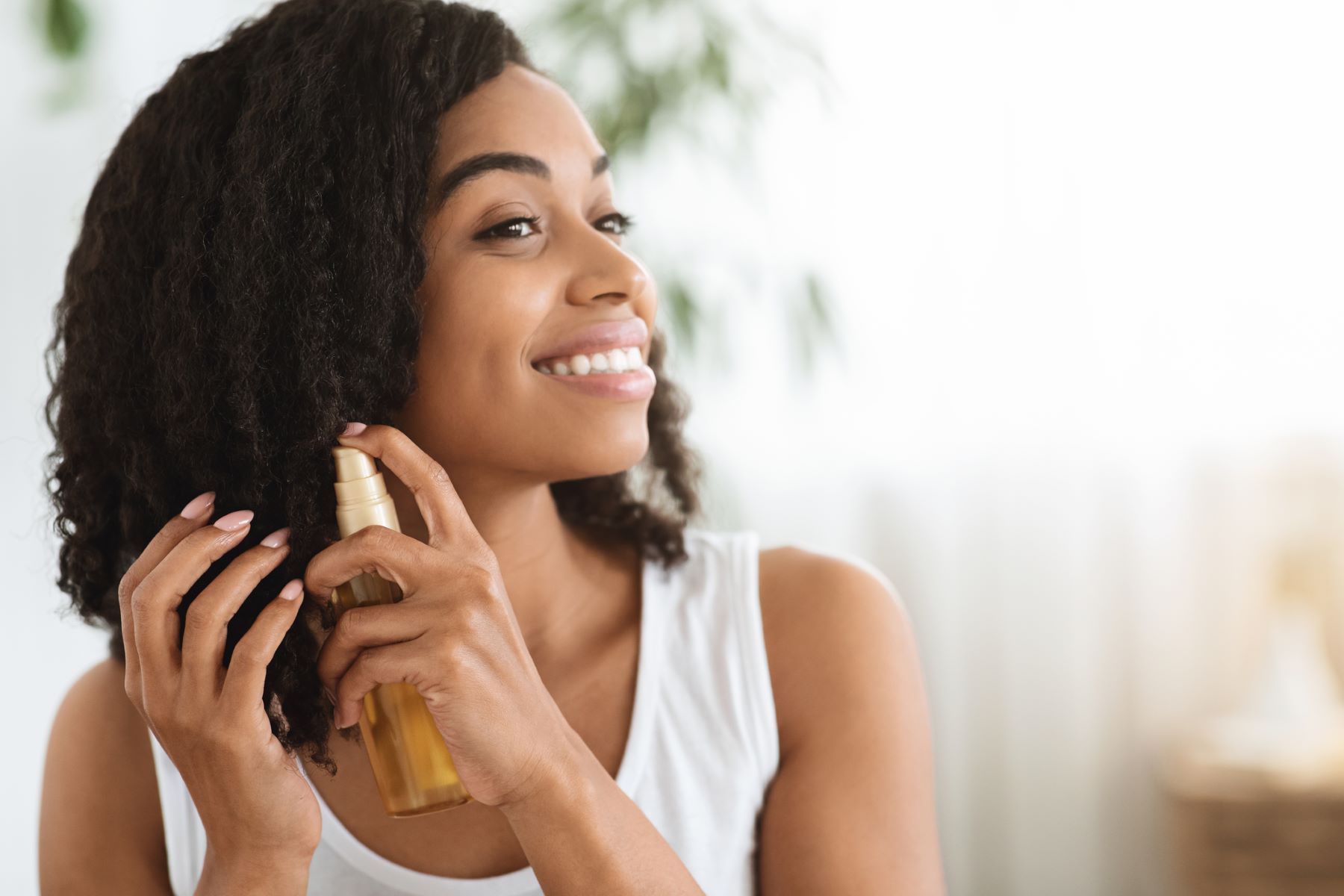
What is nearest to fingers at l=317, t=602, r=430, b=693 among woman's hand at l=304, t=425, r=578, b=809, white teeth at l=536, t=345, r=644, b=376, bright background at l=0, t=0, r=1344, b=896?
woman's hand at l=304, t=425, r=578, b=809

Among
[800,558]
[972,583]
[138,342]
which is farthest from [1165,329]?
[138,342]

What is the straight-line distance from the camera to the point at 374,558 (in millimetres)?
768

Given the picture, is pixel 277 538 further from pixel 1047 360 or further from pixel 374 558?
pixel 1047 360

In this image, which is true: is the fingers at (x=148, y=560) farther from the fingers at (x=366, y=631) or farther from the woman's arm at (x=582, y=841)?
the woman's arm at (x=582, y=841)

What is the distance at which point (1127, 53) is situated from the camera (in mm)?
1897

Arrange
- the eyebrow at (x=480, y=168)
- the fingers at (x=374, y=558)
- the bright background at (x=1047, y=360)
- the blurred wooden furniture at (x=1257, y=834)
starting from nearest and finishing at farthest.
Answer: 1. the fingers at (x=374, y=558)
2. the eyebrow at (x=480, y=168)
3. the blurred wooden furniture at (x=1257, y=834)
4. the bright background at (x=1047, y=360)

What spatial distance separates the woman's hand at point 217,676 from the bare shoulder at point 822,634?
16.7 inches

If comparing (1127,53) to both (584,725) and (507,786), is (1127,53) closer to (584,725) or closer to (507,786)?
(584,725)

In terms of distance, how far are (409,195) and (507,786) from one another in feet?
1.43

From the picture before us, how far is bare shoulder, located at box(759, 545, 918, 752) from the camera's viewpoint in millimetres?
1025

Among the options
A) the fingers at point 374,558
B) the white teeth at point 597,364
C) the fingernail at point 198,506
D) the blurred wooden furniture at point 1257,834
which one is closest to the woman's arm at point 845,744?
the white teeth at point 597,364

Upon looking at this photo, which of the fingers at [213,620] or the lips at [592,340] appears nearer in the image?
the fingers at [213,620]

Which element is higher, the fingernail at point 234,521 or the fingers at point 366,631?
the fingernail at point 234,521

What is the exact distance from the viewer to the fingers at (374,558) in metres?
0.77
